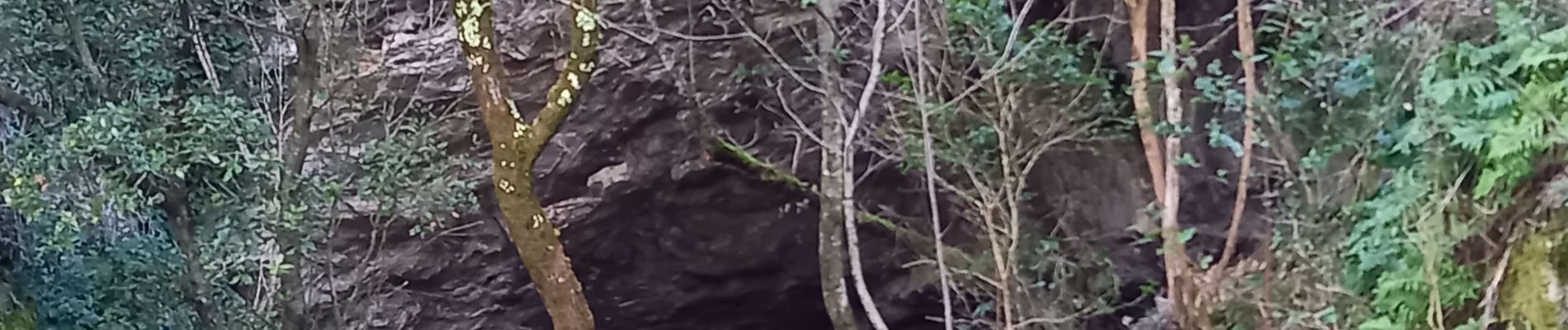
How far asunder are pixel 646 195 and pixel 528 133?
9.74 feet

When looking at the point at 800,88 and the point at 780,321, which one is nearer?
the point at 800,88

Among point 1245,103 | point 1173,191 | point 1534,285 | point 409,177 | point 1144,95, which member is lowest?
point 1534,285

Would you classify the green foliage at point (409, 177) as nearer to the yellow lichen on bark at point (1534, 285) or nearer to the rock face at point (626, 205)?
the rock face at point (626, 205)

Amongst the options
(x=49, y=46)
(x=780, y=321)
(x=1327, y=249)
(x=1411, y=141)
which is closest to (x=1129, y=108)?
(x=1327, y=249)

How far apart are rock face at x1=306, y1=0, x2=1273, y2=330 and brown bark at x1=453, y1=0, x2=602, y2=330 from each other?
147 centimetres

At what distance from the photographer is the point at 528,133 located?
13.5 ft

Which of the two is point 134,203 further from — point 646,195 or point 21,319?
point 646,195

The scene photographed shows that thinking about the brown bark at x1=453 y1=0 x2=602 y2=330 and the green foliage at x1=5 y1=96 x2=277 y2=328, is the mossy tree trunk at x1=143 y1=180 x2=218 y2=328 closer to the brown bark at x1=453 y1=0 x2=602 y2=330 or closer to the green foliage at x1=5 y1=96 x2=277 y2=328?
the green foliage at x1=5 y1=96 x2=277 y2=328

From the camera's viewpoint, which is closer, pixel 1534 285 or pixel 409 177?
pixel 1534 285

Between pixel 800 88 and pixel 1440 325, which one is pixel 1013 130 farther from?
pixel 1440 325

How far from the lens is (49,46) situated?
420 cm

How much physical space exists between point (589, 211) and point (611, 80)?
33.7 inches

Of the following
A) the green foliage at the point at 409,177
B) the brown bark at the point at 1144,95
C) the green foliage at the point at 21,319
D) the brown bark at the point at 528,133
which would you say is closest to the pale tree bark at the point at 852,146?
the brown bark at the point at 1144,95

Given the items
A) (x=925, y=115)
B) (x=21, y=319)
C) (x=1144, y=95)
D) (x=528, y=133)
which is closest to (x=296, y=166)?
(x=528, y=133)
